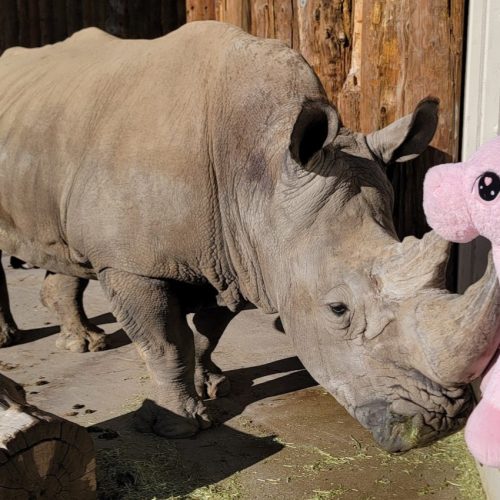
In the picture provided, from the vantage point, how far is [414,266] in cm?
355

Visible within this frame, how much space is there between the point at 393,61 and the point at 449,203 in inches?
119

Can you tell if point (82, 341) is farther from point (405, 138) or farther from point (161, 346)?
point (405, 138)

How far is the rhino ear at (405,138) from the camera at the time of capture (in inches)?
174

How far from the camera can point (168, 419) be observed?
5.17 metres

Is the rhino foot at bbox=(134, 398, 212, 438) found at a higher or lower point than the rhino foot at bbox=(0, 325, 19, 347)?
higher

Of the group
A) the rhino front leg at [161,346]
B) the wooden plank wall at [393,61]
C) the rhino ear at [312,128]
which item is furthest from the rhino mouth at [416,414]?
the wooden plank wall at [393,61]

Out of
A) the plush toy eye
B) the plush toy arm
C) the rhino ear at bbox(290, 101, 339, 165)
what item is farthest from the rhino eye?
the plush toy eye

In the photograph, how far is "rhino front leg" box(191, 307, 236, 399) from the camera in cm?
571

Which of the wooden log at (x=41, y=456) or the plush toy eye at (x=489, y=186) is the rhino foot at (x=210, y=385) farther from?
the plush toy eye at (x=489, y=186)

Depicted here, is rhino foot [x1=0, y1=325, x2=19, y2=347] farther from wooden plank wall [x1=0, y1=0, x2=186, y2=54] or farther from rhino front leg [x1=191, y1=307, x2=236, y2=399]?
wooden plank wall [x1=0, y1=0, x2=186, y2=54]

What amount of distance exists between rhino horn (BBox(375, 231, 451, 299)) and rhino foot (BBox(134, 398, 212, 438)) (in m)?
1.83

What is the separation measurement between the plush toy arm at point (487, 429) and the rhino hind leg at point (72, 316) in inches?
172

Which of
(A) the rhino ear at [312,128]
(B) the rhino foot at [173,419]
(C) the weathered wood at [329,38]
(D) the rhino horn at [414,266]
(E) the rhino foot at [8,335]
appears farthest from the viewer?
(E) the rhino foot at [8,335]

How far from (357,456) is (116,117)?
83.9 inches
